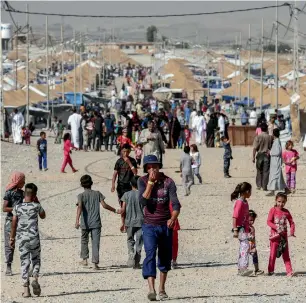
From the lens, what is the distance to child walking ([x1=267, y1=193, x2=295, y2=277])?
42.7ft

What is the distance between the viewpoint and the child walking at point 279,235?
13016 millimetres

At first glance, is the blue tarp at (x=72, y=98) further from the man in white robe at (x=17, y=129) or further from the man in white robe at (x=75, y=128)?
the man in white robe at (x=75, y=128)

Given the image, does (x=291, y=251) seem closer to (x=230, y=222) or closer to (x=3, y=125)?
(x=230, y=222)

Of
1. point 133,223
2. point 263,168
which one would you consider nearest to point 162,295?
point 133,223

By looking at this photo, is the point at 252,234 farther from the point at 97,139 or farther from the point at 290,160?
the point at 97,139

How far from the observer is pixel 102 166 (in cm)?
2888

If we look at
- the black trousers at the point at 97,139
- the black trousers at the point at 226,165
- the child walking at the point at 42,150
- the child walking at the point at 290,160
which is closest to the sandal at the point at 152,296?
the child walking at the point at 290,160

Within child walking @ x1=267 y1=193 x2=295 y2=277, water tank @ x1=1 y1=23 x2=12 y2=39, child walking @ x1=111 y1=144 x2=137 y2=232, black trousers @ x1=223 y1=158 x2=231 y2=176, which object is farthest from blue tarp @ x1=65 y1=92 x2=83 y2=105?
water tank @ x1=1 y1=23 x2=12 y2=39

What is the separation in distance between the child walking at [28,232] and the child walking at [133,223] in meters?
1.77

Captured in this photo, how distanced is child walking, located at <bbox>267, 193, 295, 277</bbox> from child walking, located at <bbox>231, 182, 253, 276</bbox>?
0.24 metres

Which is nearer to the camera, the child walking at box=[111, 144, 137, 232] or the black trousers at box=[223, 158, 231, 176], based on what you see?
the child walking at box=[111, 144, 137, 232]

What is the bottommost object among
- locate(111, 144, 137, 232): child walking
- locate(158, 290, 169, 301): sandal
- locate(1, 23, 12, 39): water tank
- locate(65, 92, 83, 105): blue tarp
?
locate(158, 290, 169, 301): sandal

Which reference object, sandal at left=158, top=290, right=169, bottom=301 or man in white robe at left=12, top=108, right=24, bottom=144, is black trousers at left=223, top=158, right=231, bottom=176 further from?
man in white robe at left=12, top=108, right=24, bottom=144

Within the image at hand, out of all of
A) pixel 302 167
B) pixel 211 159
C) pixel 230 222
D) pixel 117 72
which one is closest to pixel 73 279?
pixel 230 222
